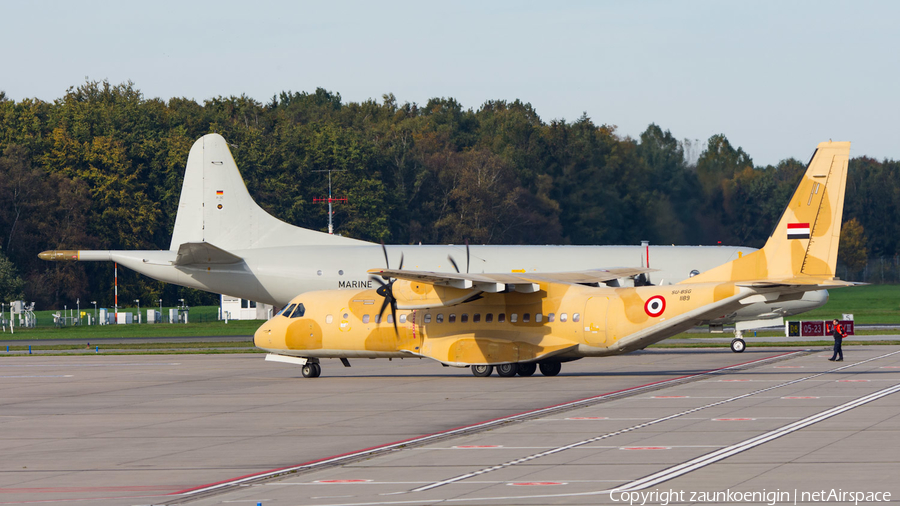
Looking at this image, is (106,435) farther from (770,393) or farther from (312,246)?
(312,246)

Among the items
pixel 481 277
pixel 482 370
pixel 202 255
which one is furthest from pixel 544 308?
pixel 202 255

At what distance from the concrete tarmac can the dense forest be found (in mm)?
51721

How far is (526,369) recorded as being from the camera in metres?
30.2

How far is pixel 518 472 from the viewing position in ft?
46.4

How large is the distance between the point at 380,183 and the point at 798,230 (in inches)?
2934

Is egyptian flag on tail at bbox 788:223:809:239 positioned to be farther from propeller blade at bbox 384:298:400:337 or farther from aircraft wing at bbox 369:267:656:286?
propeller blade at bbox 384:298:400:337

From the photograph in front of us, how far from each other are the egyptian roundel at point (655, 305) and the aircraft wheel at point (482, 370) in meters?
5.14

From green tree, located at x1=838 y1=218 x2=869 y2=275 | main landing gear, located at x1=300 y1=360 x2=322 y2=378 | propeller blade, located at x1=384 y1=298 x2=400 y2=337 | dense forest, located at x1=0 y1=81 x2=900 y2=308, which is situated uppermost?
dense forest, located at x1=0 y1=81 x2=900 y2=308

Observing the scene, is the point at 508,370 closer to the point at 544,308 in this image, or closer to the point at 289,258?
the point at 544,308

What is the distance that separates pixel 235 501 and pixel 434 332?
704 inches

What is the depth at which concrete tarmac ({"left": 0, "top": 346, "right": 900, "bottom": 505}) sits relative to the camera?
13.2m

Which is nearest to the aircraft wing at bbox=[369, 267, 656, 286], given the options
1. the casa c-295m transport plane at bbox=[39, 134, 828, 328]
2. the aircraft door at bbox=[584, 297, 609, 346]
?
the aircraft door at bbox=[584, 297, 609, 346]

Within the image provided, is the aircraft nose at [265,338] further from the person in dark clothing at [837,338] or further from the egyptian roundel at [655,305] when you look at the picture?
the person in dark clothing at [837,338]

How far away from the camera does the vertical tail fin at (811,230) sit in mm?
27500
